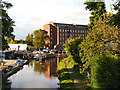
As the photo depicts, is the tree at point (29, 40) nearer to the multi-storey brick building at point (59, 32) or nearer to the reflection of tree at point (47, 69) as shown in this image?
the multi-storey brick building at point (59, 32)

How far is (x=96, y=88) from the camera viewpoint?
14.3m

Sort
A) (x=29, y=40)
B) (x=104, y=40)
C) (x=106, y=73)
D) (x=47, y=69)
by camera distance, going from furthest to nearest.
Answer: (x=29, y=40), (x=47, y=69), (x=104, y=40), (x=106, y=73)

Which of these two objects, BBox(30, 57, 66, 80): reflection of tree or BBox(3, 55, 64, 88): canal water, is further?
BBox(30, 57, 66, 80): reflection of tree

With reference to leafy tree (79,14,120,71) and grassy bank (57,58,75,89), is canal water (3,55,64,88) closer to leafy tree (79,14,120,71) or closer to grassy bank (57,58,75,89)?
grassy bank (57,58,75,89)

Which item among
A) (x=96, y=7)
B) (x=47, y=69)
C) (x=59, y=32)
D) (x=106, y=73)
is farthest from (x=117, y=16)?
(x=59, y=32)

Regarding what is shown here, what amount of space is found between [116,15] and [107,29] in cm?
453

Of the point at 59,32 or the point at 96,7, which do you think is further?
the point at 59,32

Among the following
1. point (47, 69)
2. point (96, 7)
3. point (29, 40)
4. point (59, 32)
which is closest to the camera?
point (96, 7)

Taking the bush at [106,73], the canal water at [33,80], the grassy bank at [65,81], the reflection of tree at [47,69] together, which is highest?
the bush at [106,73]

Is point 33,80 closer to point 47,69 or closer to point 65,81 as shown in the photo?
point 65,81

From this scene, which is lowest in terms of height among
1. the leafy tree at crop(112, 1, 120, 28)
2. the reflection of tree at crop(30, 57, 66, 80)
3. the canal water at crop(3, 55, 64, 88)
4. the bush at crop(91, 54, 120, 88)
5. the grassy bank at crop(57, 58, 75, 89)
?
the canal water at crop(3, 55, 64, 88)

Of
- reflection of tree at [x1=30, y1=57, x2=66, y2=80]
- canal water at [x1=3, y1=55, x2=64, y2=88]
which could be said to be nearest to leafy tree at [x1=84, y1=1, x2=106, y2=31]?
canal water at [x1=3, y1=55, x2=64, y2=88]

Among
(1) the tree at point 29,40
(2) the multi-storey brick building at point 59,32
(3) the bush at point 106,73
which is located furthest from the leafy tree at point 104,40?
(1) the tree at point 29,40

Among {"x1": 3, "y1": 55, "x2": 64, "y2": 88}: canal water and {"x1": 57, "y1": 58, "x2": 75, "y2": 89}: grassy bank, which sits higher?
{"x1": 57, "y1": 58, "x2": 75, "y2": 89}: grassy bank
